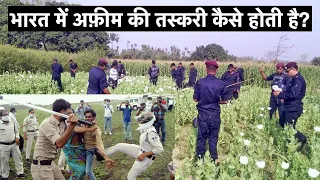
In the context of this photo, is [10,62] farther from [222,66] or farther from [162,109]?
[162,109]

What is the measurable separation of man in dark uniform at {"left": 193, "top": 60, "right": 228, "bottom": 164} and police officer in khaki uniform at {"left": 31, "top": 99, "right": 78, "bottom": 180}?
1.84 m

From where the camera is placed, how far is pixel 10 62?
17.0 meters

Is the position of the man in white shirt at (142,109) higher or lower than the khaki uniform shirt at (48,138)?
higher

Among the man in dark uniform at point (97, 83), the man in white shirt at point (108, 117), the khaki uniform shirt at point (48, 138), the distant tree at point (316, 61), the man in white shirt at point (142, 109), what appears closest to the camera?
the khaki uniform shirt at point (48, 138)

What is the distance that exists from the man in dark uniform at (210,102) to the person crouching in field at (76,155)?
173cm

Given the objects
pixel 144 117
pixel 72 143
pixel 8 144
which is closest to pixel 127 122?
pixel 144 117

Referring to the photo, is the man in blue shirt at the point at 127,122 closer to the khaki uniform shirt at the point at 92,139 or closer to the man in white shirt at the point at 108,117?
the man in white shirt at the point at 108,117

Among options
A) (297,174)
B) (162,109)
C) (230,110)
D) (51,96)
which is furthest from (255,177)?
(230,110)

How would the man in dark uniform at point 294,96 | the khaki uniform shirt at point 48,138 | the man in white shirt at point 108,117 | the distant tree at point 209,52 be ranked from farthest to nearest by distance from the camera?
the distant tree at point 209,52 → the man in dark uniform at point 294,96 → the man in white shirt at point 108,117 → the khaki uniform shirt at point 48,138

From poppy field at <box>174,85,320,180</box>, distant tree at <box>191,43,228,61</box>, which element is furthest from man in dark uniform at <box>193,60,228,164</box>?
distant tree at <box>191,43,228,61</box>

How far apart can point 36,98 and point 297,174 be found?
282 centimetres

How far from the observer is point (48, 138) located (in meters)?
2.81

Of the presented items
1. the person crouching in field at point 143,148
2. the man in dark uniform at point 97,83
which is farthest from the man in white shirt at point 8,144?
the man in dark uniform at point 97,83

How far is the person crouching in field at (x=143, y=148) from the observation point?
117 inches
